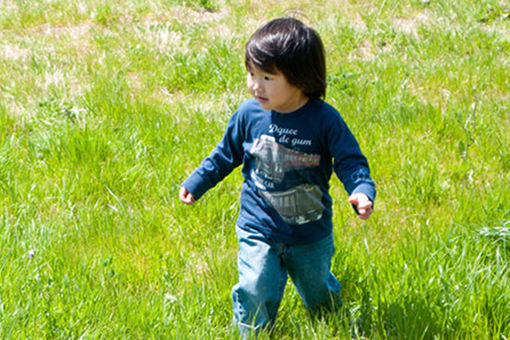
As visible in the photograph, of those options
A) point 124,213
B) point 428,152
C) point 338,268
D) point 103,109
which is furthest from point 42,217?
point 428,152

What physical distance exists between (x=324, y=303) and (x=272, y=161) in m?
0.75

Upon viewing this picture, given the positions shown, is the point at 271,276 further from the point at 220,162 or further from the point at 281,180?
the point at 220,162

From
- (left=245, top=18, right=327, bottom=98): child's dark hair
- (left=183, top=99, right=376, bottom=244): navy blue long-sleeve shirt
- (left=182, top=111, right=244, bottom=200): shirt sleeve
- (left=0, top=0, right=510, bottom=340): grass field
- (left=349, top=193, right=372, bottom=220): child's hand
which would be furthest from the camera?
(left=182, top=111, right=244, bottom=200): shirt sleeve

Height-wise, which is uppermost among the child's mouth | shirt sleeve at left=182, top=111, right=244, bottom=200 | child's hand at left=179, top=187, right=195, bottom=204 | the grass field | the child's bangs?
the child's bangs

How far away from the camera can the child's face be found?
2.70 metres

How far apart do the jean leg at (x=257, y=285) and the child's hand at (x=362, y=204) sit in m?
0.51

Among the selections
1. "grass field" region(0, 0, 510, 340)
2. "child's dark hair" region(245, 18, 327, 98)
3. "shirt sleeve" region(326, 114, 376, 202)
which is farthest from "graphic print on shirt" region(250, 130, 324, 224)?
"grass field" region(0, 0, 510, 340)

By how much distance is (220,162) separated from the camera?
120 inches

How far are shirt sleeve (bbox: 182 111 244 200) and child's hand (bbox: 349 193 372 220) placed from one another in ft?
2.28

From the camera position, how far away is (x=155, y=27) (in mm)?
6938

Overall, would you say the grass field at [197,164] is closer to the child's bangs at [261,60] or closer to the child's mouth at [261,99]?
the child's mouth at [261,99]

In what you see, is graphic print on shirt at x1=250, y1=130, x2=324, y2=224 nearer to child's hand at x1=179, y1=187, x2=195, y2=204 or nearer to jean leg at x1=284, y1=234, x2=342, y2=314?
jean leg at x1=284, y1=234, x2=342, y2=314

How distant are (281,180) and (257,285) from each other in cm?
49

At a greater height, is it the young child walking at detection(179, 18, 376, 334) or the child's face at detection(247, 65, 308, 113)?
the child's face at detection(247, 65, 308, 113)
